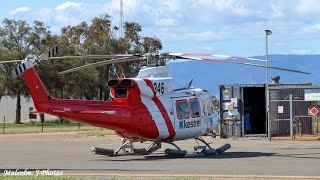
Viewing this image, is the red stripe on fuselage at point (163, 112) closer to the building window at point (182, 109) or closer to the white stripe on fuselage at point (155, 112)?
the white stripe on fuselage at point (155, 112)

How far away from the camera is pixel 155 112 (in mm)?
23906

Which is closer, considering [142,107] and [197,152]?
[142,107]

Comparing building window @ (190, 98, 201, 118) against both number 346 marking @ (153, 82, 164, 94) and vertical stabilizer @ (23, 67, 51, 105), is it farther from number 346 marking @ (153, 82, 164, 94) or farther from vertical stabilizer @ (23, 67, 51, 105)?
vertical stabilizer @ (23, 67, 51, 105)

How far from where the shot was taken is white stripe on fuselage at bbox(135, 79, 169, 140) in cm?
2371

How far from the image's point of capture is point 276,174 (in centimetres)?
1666

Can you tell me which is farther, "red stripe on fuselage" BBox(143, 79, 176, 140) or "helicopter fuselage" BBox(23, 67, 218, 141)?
"red stripe on fuselage" BBox(143, 79, 176, 140)

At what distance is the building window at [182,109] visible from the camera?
967 inches

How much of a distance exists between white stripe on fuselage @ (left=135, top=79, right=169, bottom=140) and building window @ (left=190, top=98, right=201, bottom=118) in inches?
59.7

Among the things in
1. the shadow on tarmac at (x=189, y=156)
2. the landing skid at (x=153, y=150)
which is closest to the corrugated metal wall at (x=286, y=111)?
the shadow on tarmac at (x=189, y=156)

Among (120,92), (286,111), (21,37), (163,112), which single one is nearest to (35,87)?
(120,92)

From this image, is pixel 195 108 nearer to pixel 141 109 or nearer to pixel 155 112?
pixel 155 112

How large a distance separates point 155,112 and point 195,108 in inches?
76.2

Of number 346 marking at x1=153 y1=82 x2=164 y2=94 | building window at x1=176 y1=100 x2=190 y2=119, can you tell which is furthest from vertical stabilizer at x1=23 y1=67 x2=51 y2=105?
building window at x1=176 y1=100 x2=190 y2=119

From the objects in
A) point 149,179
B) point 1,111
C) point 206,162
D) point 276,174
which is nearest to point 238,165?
point 206,162
